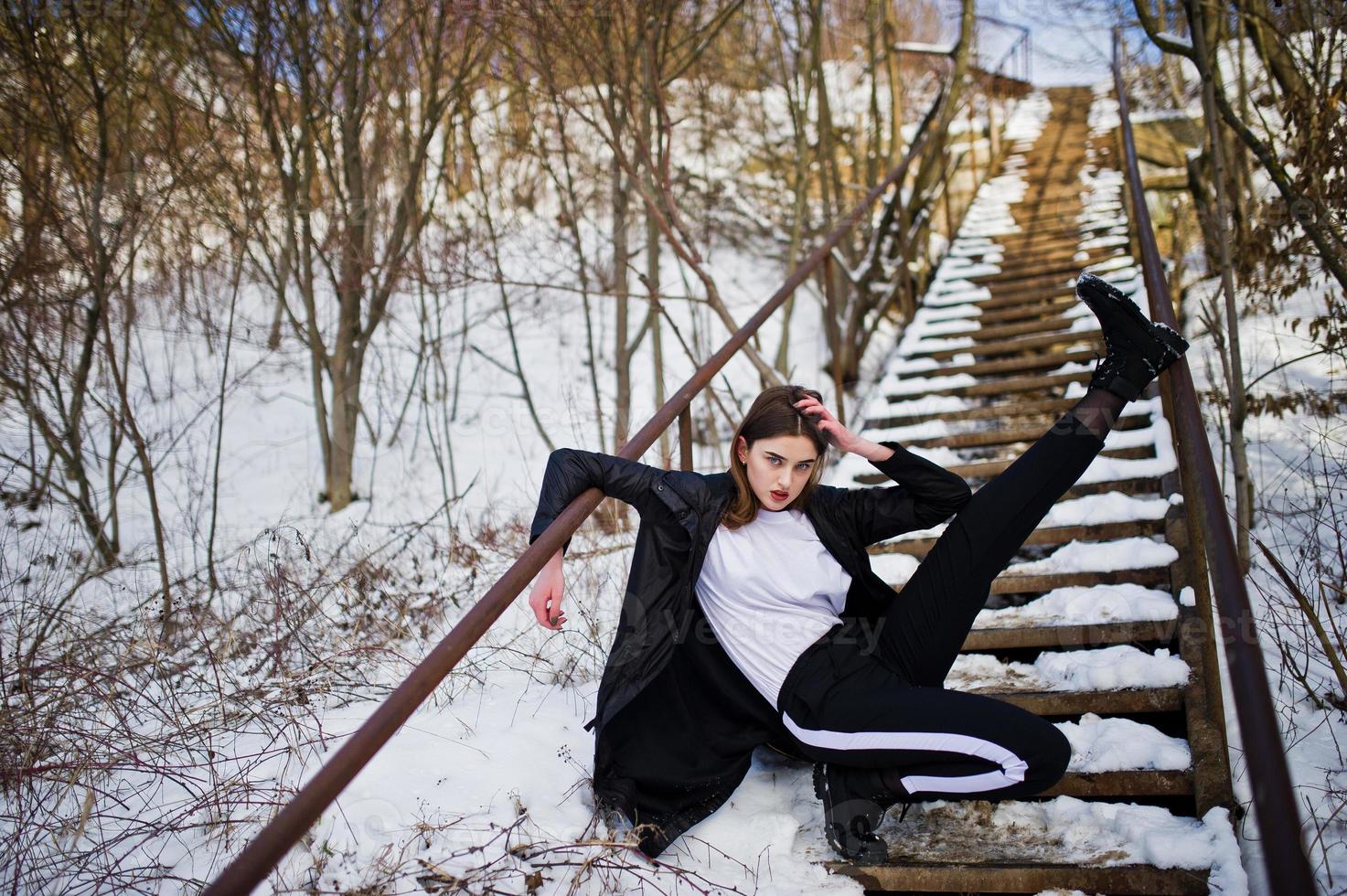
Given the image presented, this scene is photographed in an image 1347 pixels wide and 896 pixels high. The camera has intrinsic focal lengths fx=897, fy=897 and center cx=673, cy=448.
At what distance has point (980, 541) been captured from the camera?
2.06 metres

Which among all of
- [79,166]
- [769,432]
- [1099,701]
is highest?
[79,166]

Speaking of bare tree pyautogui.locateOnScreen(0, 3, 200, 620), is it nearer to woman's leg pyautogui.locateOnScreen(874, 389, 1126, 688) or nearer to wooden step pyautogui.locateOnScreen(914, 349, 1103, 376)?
woman's leg pyautogui.locateOnScreen(874, 389, 1126, 688)

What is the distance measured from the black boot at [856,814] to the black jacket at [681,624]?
9.3 inches

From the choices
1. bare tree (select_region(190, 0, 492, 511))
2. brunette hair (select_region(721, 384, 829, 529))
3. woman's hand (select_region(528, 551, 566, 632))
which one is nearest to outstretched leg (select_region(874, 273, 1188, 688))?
brunette hair (select_region(721, 384, 829, 529))

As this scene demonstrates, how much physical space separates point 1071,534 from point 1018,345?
2086 mm

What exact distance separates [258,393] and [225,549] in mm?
3444

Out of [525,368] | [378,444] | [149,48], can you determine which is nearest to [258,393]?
[378,444]

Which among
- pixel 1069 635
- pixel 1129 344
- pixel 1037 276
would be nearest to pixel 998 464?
pixel 1069 635

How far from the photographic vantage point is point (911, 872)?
1930 millimetres

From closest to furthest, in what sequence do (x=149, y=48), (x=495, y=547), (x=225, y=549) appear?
(x=495, y=547)
(x=149, y=48)
(x=225, y=549)

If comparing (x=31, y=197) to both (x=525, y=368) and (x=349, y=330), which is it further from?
(x=525, y=368)

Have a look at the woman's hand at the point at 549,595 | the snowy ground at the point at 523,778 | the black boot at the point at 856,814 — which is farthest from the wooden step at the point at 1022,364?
the woman's hand at the point at 549,595

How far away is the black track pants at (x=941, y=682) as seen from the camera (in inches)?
72.1

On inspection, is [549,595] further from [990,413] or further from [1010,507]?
[990,413]
